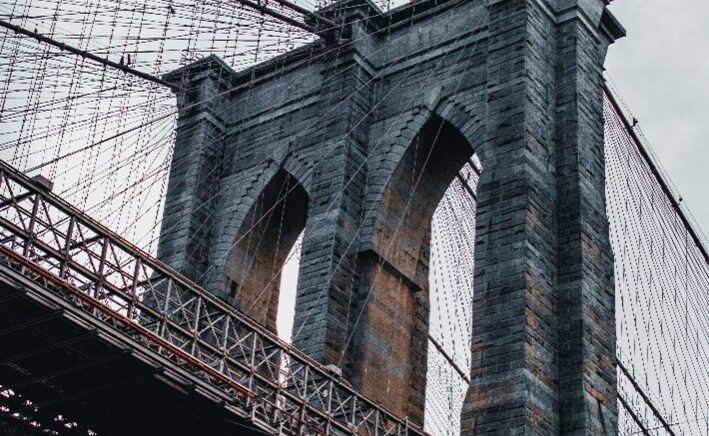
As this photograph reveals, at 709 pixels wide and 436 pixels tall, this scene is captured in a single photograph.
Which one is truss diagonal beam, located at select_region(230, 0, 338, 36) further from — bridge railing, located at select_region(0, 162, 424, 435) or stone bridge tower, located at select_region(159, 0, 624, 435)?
bridge railing, located at select_region(0, 162, 424, 435)

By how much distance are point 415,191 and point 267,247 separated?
17.4 feet

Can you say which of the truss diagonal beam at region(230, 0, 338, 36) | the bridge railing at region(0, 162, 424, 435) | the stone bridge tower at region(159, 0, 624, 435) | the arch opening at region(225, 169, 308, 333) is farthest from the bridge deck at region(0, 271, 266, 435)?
the truss diagonal beam at region(230, 0, 338, 36)

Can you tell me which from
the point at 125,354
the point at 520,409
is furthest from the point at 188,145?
the point at 125,354

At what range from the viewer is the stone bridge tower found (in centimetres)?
3200

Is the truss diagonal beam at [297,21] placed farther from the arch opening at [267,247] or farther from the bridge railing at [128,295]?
the bridge railing at [128,295]

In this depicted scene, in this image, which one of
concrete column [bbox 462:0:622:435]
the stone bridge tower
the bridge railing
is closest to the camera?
the bridge railing

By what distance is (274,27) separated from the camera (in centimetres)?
3962

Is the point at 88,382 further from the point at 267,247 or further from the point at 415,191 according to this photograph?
the point at 267,247

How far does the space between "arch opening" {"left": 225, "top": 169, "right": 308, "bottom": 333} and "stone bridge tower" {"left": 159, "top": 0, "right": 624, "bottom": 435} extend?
0.21ft

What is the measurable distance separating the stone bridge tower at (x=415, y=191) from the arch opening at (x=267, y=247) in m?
0.06

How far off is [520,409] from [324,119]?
1235 centimetres

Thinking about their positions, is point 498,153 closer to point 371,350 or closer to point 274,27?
point 371,350

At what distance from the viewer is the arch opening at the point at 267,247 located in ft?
132

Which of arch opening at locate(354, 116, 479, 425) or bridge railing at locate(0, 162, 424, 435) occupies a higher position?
arch opening at locate(354, 116, 479, 425)
